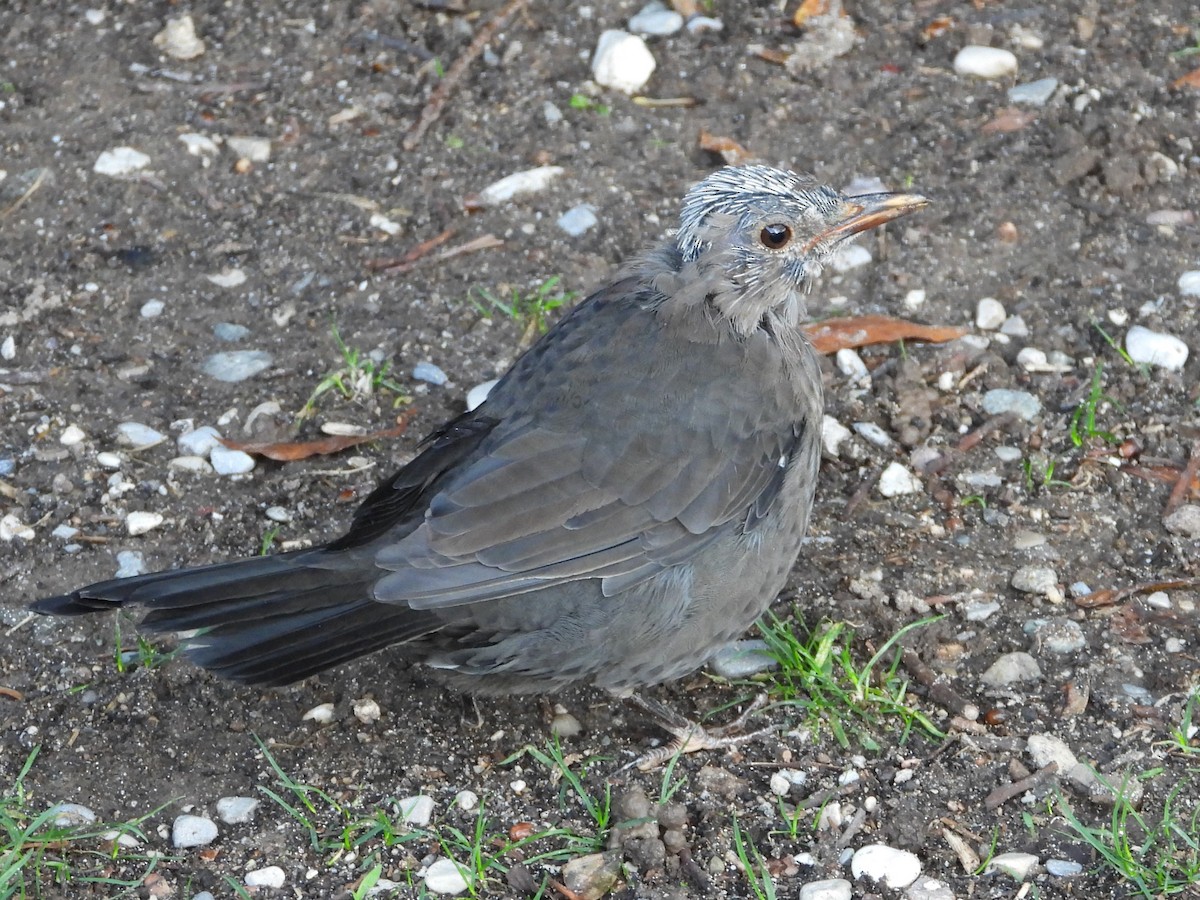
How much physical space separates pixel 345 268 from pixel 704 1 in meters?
2.24

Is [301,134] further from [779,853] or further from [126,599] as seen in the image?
[779,853]

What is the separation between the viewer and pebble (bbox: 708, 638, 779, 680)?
14.1ft

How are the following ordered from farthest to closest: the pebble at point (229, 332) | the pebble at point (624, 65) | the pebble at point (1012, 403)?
the pebble at point (624, 65) < the pebble at point (229, 332) < the pebble at point (1012, 403)

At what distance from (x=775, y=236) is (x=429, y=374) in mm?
1599

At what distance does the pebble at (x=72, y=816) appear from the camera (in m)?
3.68

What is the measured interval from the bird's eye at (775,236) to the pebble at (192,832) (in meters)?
2.21

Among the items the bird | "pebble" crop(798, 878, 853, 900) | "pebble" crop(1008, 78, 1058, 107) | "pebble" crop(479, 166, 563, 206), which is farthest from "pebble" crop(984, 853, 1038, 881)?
"pebble" crop(1008, 78, 1058, 107)

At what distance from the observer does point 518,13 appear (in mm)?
6590

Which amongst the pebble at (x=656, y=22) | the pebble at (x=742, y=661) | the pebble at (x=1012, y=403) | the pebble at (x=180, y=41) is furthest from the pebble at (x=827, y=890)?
the pebble at (x=180, y=41)

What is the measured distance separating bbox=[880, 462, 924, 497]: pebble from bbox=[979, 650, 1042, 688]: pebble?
0.80 metres

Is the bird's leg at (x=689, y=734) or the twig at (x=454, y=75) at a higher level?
the twig at (x=454, y=75)

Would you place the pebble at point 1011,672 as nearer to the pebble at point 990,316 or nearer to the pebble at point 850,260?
the pebble at point 990,316

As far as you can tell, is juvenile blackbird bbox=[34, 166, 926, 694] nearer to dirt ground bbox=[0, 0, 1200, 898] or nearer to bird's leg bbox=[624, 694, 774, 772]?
bird's leg bbox=[624, 694, 774, 772]

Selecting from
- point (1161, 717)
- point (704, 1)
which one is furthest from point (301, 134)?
point (1161, 717)
